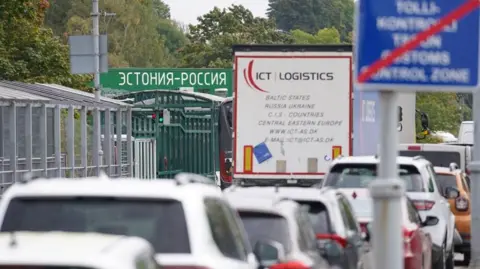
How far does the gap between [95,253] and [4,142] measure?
23.8m

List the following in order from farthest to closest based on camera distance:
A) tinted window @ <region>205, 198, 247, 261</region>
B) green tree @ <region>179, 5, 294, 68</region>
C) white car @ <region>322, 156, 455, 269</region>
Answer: green tree @ <region>179, 5, 294, 68</region> → white car @ <region>322, 156, 455, 269</region> → tinted window @ <region>205, 198, 247, 261</region>

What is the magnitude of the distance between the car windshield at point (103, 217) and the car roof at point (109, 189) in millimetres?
39

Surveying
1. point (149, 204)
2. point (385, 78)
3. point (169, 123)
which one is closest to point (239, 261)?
point (149, 204)

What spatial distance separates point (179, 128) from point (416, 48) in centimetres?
3991

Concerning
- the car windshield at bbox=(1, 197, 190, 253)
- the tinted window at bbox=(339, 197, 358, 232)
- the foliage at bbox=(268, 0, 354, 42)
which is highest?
the foliage at bbox=(268, 0, 354, 42)

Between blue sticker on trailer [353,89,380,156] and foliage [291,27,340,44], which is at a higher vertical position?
foliage [291,27,340,44]

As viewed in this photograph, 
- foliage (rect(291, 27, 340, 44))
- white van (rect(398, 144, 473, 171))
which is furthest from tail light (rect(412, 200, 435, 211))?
foliage (rect(291, 27, 340, 44))

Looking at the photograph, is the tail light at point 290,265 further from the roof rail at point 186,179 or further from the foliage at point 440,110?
the foliage at point 440,110

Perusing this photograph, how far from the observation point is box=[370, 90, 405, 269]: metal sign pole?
930 centimetres

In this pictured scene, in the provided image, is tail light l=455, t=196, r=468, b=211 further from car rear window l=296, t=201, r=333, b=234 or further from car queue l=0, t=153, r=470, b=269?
car rear window l=296, t=201, r=333, b=234

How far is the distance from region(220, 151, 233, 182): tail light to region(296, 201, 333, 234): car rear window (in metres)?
23.5

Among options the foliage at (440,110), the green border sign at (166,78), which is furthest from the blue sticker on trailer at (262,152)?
the foliage at (440,110)

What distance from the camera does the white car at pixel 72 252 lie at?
6.48 m

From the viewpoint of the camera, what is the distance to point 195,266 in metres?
8.62
